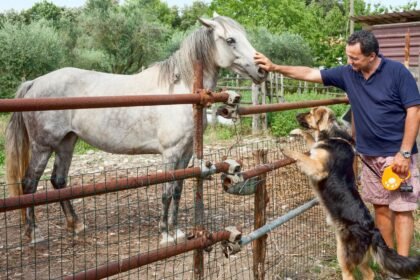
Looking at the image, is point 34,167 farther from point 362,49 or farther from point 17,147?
point 362,49

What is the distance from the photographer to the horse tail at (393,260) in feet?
10.4

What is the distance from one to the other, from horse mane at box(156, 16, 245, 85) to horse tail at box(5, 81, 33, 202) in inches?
70.6

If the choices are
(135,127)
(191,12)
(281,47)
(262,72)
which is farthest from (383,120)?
(191,12)

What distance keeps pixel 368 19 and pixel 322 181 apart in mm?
9573

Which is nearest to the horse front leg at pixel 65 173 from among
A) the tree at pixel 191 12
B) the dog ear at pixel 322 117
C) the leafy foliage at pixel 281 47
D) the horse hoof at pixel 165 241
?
the horse hoof at pixel 165 241

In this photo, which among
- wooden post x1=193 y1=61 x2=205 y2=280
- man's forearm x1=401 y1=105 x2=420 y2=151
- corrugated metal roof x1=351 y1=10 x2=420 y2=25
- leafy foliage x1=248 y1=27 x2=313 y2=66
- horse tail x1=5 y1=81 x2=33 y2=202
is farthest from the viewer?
leafy foliage x1=248 y1=27 x2=313 y2=66

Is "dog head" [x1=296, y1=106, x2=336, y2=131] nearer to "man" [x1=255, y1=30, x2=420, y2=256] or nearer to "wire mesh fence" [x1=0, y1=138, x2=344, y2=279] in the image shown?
"man" [x1=255, y1=30, x2=420, y2=256]

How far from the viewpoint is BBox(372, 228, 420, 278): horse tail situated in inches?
125

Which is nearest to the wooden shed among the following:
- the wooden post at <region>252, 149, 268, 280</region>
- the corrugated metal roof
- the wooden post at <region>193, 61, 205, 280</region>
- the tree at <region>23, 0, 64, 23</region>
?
the corrugated metal roof

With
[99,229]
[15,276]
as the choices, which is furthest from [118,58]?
[15,276]

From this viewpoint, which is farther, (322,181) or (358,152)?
(358,152)

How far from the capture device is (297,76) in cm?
404

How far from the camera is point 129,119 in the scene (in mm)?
5016

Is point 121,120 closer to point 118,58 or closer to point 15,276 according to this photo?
point 15,276
